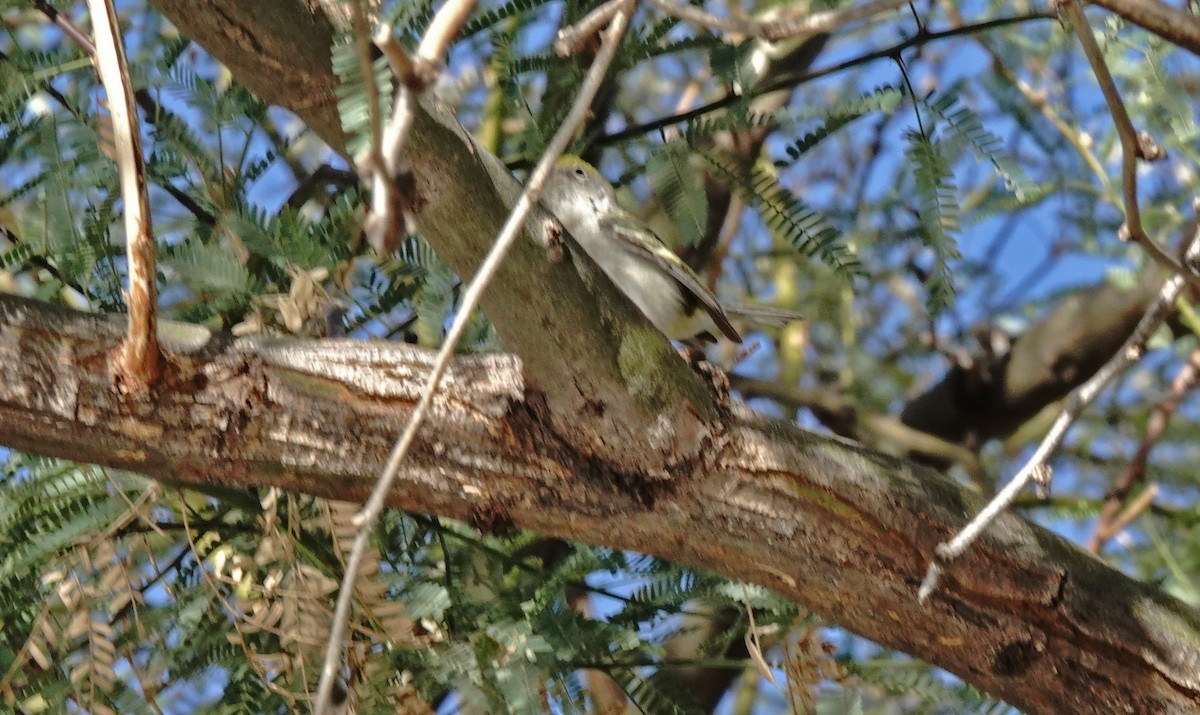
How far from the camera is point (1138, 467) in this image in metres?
2.51

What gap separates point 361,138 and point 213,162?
85 centimetres

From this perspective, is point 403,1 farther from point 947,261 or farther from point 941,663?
point 941,663

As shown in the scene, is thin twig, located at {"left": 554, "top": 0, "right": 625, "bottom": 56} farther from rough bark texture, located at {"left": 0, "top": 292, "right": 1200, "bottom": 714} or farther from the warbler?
the warbler

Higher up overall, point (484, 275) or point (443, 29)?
point (443, 29)

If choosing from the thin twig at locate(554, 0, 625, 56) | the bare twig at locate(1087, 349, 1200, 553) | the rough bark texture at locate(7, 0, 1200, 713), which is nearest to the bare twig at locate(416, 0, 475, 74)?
the thin twig at locate(554, 0, 625, 56)

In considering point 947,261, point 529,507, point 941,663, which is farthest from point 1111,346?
point 529,507

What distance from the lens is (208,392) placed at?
3.94 feet

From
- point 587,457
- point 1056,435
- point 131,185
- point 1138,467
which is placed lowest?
point 1056,435

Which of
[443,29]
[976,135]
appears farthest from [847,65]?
[443,29]

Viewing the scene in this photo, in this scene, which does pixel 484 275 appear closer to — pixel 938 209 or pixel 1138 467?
pixel 938 209

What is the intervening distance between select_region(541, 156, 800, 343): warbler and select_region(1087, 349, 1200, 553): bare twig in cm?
115

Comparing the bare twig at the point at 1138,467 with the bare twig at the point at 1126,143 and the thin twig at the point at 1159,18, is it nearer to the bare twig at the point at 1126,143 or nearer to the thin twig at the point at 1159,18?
the bare twig at the point at 1126,143

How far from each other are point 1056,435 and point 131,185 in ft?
2.98

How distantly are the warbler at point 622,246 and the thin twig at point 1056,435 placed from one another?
57 cm
